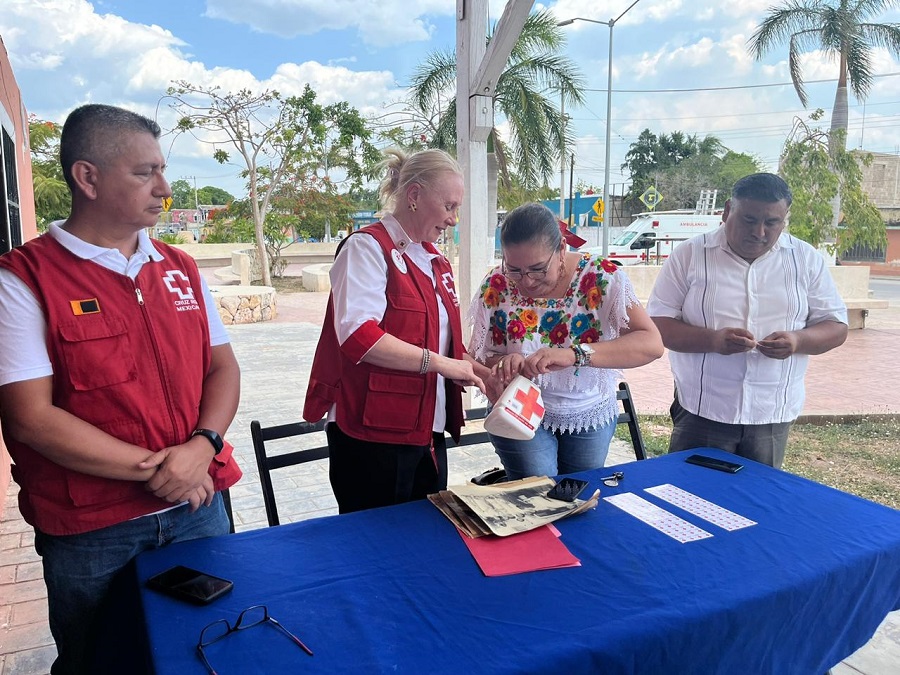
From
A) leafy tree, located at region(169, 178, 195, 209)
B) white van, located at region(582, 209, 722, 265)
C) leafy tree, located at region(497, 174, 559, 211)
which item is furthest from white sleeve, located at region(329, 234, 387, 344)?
leafy tree, located at region(169, 178, 195, 209)

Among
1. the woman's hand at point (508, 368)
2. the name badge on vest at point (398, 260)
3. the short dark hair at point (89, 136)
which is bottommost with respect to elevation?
the woman's hand at point (508, 368)

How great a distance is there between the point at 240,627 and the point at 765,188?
1868 millimetres

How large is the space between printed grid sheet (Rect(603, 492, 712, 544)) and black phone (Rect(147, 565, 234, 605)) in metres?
0.92

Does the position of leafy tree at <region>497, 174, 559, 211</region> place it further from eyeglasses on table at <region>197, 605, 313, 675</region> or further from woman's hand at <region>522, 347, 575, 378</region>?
eyeglasses on table at <region>197, 605, 313, 675</region>

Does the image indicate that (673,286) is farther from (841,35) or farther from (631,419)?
(841,35)

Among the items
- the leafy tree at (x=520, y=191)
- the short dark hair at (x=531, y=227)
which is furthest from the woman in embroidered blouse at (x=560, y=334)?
the leafy tree at (x=520, y=191)

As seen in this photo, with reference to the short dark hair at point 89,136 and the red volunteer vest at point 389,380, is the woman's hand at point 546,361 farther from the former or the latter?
the short dark hair at point 89,136

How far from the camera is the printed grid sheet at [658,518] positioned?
4.69 feet

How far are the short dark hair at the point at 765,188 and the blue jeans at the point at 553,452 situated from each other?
835 millimetres

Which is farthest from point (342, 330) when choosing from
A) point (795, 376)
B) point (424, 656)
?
point (795, 376)

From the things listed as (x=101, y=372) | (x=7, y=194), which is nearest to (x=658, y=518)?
(x=101, y=372)

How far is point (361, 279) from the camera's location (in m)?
1.71

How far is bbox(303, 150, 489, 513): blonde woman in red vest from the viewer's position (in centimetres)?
171

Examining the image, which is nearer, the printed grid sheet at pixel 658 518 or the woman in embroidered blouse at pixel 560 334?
the printed grid sheet at pixel 658 518
